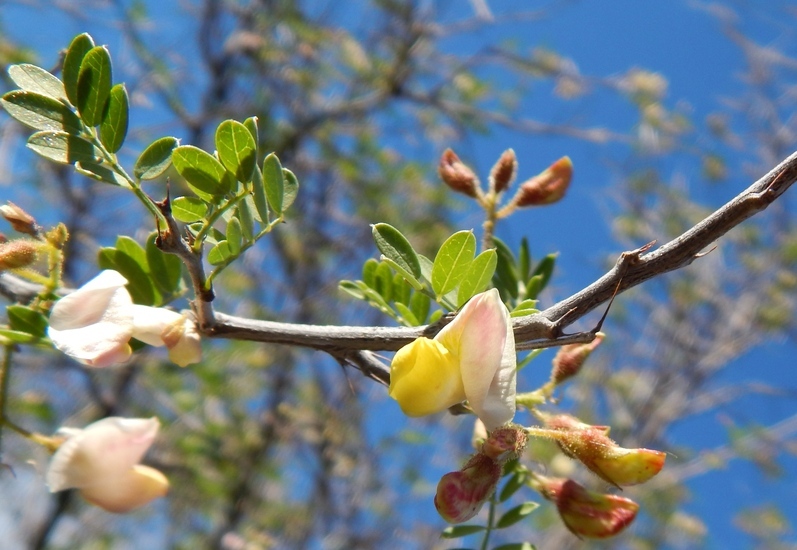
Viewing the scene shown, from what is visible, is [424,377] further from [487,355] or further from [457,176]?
[457,176]

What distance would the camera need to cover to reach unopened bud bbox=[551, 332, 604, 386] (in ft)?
2.50

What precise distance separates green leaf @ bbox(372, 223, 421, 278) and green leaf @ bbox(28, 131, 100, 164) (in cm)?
27

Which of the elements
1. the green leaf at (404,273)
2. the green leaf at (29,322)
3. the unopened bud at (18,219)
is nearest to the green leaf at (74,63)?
the unopened bud at (18,219)

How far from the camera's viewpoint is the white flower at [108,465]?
24.2 inches

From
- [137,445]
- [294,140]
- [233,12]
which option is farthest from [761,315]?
[137,445]

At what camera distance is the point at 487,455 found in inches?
23.8

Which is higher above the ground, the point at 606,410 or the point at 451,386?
the point at 606,410

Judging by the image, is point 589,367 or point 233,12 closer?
point 233,12

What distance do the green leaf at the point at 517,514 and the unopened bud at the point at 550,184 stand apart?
37 centimetres

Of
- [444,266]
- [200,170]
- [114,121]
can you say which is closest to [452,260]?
[444,266]

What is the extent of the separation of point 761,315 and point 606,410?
1.11m

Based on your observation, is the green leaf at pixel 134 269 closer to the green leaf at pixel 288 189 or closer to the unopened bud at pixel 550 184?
the green leaf at pixel 288 189

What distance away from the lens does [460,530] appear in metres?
0.82

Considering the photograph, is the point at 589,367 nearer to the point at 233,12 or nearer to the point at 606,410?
the point at 606,410
